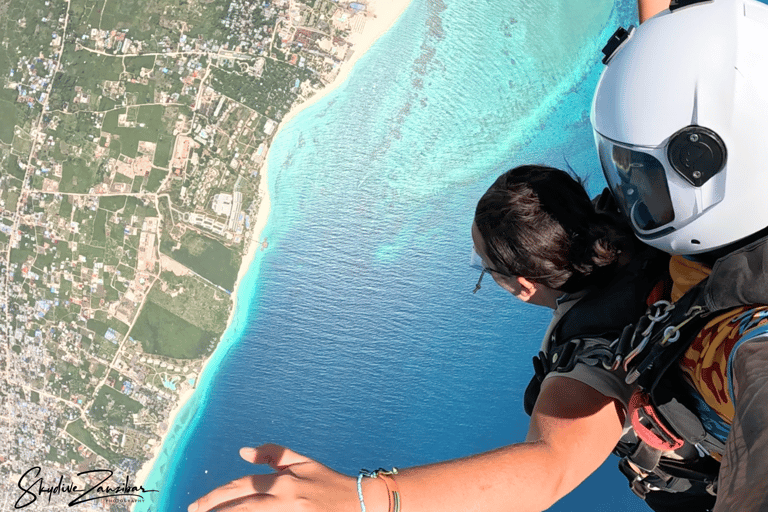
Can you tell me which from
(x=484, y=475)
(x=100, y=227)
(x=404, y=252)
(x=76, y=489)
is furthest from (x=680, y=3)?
(x=76, y=489)

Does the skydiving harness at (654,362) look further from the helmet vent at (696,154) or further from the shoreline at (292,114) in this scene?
the shoreline at (292,114)

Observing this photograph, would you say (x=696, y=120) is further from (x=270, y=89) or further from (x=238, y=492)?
(x=270, y=89)

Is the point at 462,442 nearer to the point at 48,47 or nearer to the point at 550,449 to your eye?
the point at 550,449

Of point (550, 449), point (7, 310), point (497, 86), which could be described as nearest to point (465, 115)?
point (497, 86)

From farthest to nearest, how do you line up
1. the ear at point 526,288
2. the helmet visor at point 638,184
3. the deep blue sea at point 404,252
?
1. the deep blue sea at point 404,252
2. the ear at point 526,288
3. the helmet visor at point 638,184

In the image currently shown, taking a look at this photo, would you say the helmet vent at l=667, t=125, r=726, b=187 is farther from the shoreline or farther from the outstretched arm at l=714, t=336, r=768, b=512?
the shoreline

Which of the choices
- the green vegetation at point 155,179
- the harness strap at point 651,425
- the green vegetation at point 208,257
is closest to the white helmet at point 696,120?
the harness strap at point 651,425

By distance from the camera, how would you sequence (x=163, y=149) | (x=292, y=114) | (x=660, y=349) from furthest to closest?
1. (x=163, y=149)
2. (x=292, y=114)
3. (x=660, y=349)
